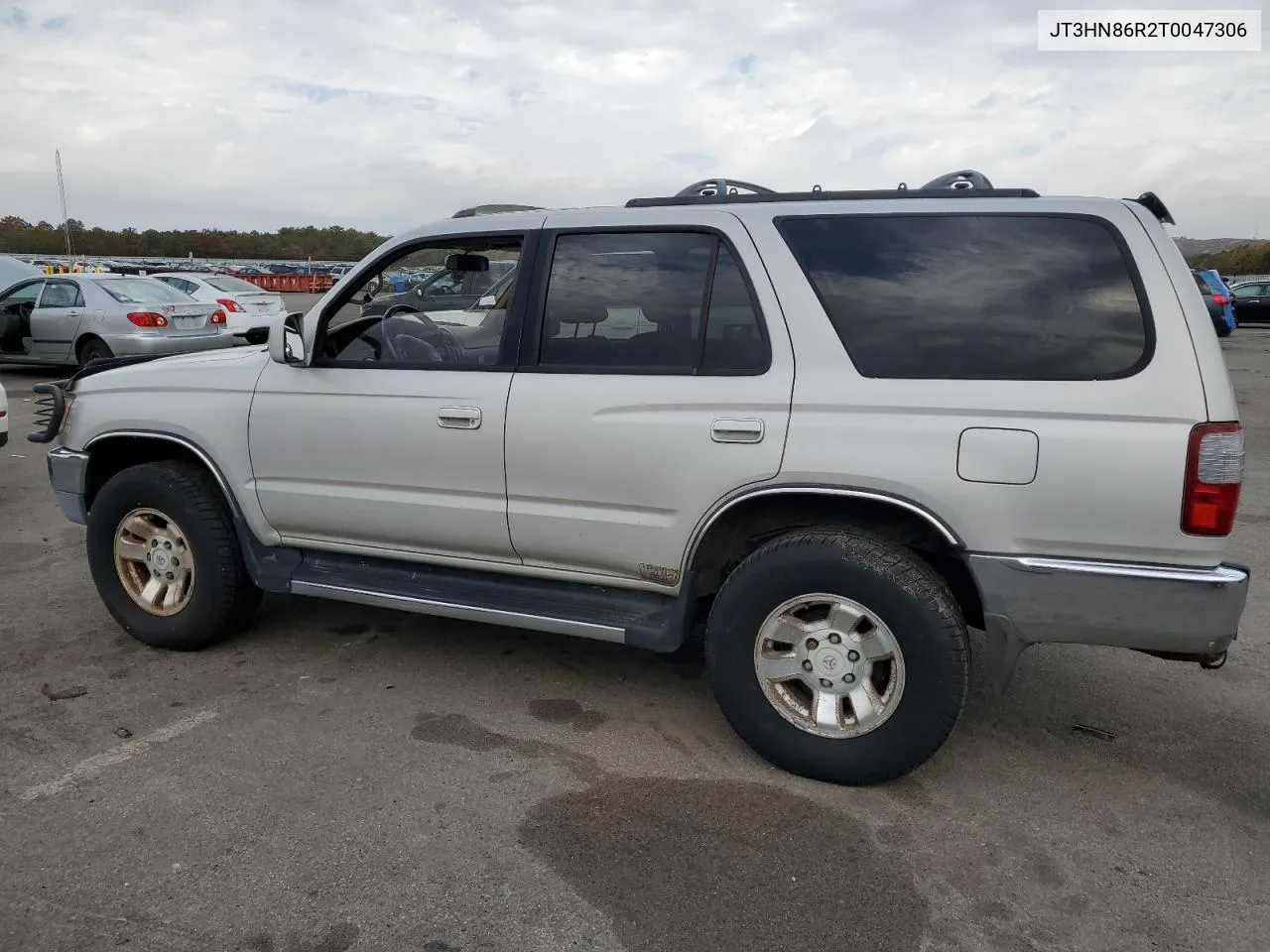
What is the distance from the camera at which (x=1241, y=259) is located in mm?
63625

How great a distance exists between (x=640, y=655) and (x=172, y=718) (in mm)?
1895

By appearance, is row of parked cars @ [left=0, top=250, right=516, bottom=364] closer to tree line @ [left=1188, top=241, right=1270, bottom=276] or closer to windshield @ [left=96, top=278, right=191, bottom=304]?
windshield @ [left=96, top=278, right=191, bottom=304]

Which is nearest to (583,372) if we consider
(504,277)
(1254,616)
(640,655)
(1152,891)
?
(504,277)

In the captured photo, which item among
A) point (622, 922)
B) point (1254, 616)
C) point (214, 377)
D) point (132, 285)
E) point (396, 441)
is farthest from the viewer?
point (132, 285)

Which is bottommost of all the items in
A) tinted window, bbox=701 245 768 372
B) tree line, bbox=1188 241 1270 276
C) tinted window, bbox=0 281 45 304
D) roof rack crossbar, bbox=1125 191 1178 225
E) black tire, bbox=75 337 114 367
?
black tire, bbox=75 337 114 367

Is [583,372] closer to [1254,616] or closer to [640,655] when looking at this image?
[640,655]

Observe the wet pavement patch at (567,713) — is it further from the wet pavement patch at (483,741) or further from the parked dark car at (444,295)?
the parked dark car at (444,295)

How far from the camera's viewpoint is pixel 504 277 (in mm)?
3828

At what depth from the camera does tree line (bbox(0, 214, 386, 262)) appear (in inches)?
2296

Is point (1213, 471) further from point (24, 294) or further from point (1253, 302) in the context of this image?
point (1253, 302)

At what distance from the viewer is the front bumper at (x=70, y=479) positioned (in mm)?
4309

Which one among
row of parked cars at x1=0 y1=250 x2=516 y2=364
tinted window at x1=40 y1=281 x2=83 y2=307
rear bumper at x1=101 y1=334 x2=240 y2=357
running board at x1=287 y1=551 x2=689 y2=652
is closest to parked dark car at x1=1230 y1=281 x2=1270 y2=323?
row of parked cars at x1=0 y1=250 x2=516 y2=364

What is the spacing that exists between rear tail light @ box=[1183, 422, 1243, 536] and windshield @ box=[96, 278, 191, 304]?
12.8 m

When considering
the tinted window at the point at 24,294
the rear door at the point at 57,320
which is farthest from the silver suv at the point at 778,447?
the tinted window at the point at 24,294
